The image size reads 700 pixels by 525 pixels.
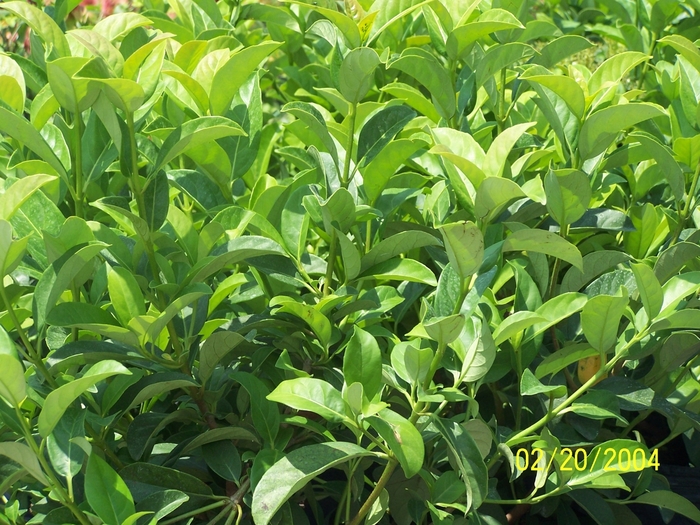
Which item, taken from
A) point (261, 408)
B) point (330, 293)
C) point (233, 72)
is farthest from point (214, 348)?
point (233, 72)

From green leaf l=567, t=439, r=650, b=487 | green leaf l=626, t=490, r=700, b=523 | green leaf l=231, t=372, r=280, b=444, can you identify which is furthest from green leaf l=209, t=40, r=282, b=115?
green leaf l=626, t=490, r=700, b=523

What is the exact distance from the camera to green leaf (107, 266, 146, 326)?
1076 millimetres

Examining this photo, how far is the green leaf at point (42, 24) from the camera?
3.54 feet

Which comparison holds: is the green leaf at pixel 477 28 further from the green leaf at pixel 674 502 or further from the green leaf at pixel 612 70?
the green leaf at pixel 674 502

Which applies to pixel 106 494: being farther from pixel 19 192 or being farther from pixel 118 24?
pixel 118 24

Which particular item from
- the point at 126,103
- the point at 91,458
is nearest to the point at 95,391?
the point at 91,458

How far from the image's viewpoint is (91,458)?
1045mm

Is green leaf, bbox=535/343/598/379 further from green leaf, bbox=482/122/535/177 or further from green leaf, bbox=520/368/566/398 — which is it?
green leaf, bbox=482/122/535/177

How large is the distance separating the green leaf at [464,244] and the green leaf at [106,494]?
55 cm

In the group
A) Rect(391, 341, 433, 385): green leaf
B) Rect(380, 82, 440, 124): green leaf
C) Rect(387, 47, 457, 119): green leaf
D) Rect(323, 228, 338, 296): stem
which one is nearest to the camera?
Rect(391, 341, 433, 385): green leaf

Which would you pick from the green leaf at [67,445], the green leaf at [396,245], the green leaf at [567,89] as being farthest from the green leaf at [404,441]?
the green leaf at [567,89]

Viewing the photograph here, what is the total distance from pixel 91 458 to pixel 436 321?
0.51 meters

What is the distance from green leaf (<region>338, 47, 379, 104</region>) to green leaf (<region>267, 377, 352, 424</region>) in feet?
1.46

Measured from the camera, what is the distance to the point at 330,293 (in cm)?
128
